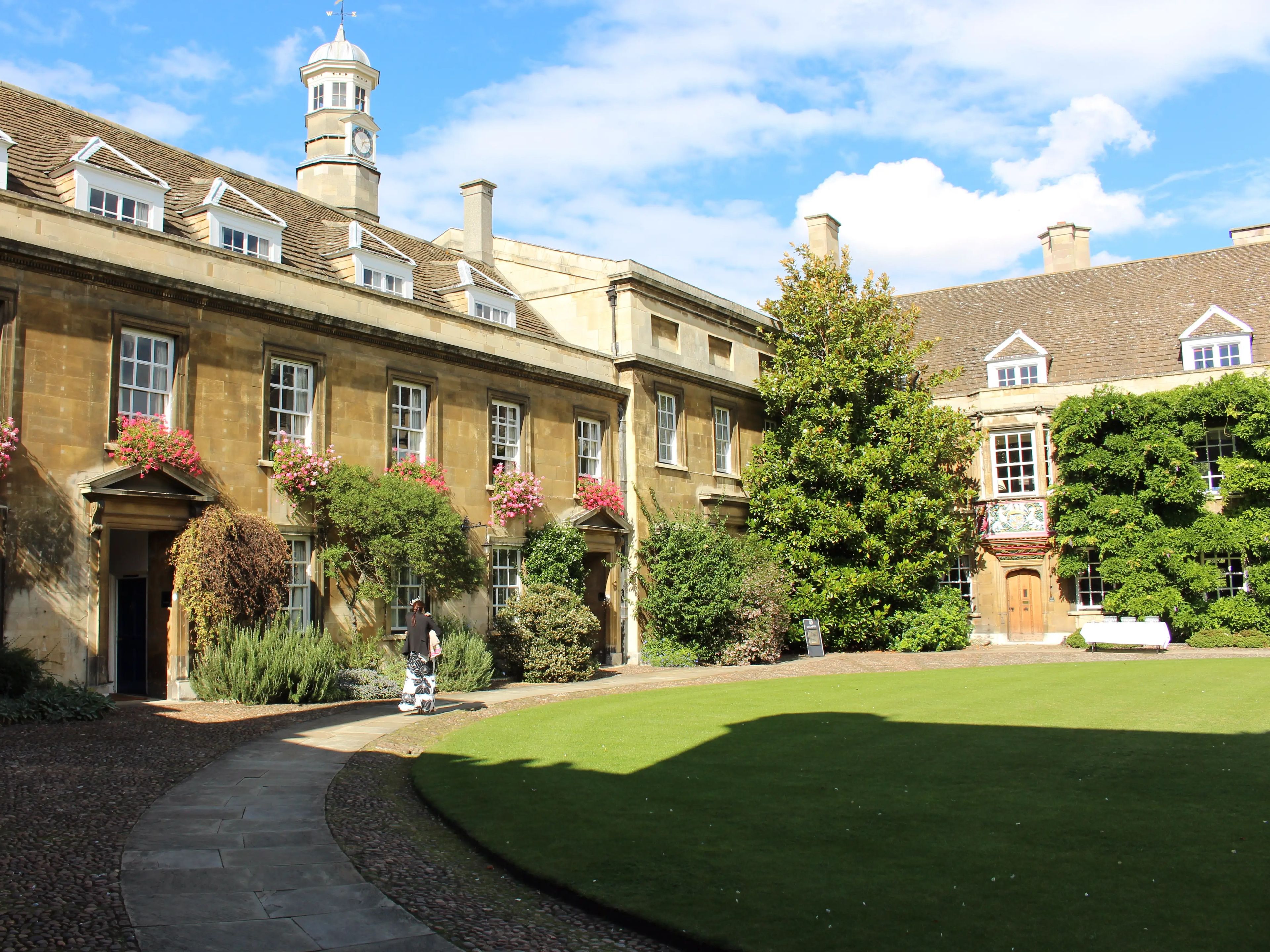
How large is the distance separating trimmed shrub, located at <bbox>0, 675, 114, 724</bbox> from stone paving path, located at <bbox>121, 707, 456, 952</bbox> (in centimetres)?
371

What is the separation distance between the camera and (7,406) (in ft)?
45.3

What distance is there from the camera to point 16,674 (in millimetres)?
12664

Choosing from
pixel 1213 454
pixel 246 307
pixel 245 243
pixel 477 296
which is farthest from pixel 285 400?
pixel 1213 454

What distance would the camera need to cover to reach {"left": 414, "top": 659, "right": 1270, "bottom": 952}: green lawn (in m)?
5.27

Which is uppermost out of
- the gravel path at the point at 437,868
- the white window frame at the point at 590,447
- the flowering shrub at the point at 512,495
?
the white window frame at the point at 590,447

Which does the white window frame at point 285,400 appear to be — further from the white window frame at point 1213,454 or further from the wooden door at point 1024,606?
the white window frame at point 1213,454

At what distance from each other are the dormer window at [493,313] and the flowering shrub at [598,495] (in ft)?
13.1

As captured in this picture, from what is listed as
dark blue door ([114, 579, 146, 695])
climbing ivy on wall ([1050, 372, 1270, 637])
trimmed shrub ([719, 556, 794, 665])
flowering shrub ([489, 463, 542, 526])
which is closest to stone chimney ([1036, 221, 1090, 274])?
climbing ivy on wall ([1050, 372, 1270, 637])

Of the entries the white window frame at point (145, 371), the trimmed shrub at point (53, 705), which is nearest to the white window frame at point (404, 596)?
the white window frame at point (145, 371)

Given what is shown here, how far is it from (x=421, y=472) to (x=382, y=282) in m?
4.24

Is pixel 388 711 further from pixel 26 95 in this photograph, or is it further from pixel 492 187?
pixel 492 187

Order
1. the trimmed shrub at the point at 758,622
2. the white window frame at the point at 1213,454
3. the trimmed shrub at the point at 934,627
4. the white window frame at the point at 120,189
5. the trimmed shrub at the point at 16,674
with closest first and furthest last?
the trimmed shrub at the point at 16,674
the white window frame at the point at 120,189
the trimmed shrub at the point at 758,622
the trimmed shrub at the point at 934,627
the white window frame at the point at 1213,454

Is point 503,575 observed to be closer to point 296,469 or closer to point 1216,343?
point 296,469

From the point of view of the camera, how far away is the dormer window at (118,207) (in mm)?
16062
